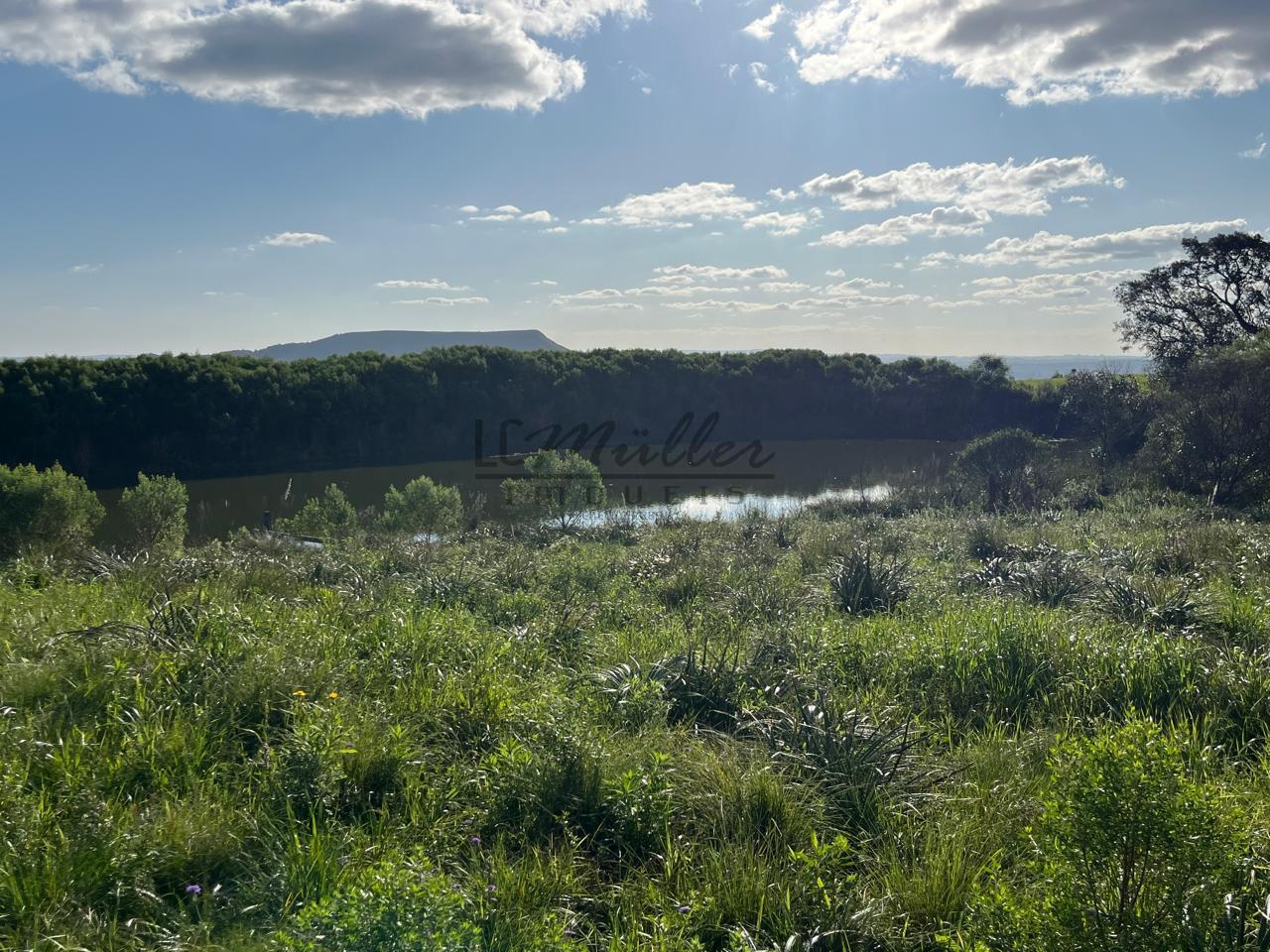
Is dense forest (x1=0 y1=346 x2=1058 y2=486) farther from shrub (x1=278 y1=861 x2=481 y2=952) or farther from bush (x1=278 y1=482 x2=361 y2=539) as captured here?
shrub (x1=278 y1=861 x2=481 y2=952)

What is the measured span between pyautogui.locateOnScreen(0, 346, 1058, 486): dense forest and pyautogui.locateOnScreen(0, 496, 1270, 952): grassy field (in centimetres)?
3910

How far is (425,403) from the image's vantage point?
49656 millimetres

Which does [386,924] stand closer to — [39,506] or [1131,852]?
[1131,852]

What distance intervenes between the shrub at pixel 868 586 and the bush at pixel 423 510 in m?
14.9

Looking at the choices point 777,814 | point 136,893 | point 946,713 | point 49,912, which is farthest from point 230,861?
point 946,713

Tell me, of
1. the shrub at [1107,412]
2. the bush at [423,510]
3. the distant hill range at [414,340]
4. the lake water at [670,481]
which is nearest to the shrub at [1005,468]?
the lake water at [670,481]

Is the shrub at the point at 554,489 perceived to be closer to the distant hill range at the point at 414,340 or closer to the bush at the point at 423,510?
the bush at the point at 423,510

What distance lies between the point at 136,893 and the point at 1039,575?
668 cm

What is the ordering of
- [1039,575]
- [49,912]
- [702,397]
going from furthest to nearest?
[702,397]
[1039,575]
[49,912]

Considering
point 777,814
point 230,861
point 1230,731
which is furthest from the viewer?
point 1230,731

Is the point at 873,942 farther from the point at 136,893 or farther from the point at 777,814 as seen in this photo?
the point at 136,893

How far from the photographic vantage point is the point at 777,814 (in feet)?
9.69

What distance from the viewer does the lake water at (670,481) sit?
1112 inches

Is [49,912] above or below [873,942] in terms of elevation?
above
